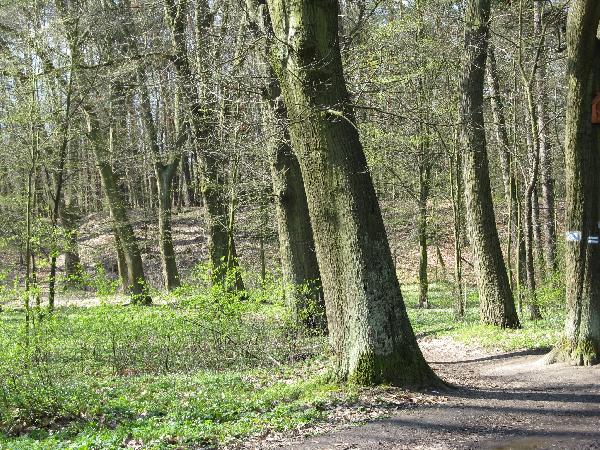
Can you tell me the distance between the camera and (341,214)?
22.4ft

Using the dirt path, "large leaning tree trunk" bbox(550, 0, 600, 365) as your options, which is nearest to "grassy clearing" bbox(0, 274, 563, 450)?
the dirt path

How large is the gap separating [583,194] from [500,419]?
3.65 metres

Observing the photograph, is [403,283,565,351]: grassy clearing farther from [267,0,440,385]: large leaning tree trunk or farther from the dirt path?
[267,0,440,385]: large leaning tree trunk

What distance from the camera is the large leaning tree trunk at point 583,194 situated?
7883 mm

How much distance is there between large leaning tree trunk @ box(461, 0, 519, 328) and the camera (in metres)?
12.1

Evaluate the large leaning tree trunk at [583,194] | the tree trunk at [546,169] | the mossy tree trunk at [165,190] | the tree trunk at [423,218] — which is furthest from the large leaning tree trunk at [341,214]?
the mossy tree trunk at [165,190]

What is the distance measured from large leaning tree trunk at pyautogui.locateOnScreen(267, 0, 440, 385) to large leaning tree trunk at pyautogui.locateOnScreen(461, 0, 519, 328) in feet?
19.0

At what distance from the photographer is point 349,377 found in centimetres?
682

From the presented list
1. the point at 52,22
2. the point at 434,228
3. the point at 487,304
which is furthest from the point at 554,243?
the point at 52,22

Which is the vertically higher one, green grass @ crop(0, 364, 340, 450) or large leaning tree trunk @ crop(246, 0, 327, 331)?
large leaning tree trunk @ crop(246, 0, 327, 331)

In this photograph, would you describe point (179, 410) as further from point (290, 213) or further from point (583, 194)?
point (583, 194)

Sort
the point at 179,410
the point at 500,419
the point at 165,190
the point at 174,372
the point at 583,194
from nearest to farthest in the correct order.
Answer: the point at 500,419
the point at 179,410
the point at 583,194
the point at 174,372
the point at 165,190

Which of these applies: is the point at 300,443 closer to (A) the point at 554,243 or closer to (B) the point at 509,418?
(B) the point at 509,418

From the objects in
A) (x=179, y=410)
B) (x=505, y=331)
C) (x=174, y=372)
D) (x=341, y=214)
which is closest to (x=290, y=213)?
(x=174, y=372)
